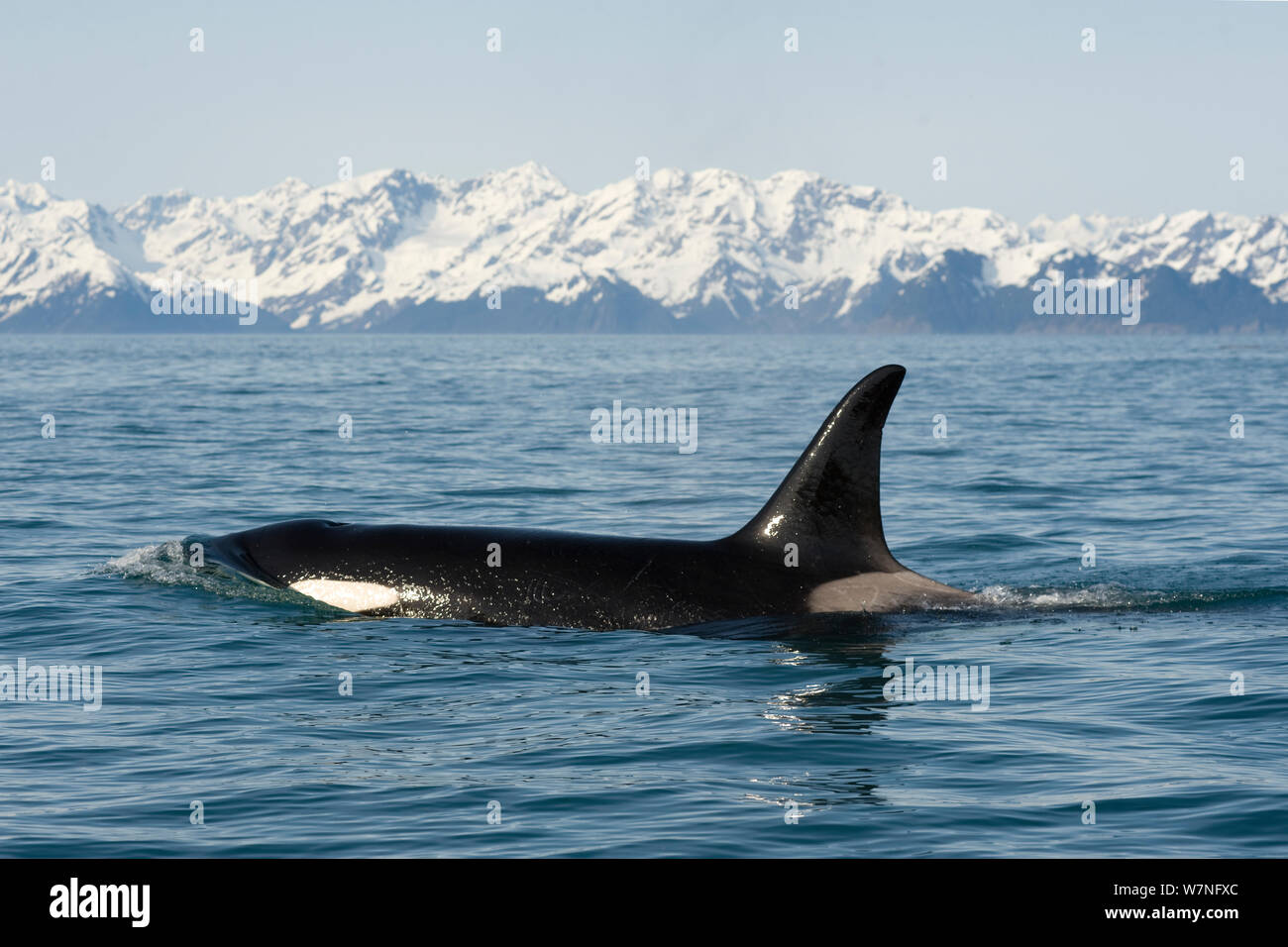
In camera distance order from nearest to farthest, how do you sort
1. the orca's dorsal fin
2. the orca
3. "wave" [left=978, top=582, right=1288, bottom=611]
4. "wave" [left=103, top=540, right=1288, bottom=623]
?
the orca's dorsal fin, the orca, "wave" [left=103, top=540, right=1288, bottom=623], "wave" [left=978, top=582, right=1288, bottom=611]

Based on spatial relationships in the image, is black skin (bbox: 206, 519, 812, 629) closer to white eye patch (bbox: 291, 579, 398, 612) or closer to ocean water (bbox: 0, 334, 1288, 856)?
white eye patch (bbox: 291, 579, 398, 612)

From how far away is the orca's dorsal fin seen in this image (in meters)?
13.2

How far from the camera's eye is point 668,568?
1402 cm

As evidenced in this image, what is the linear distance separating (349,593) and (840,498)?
454 centimetres

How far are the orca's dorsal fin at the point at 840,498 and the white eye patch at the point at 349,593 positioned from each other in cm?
320

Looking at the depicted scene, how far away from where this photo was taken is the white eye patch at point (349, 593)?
14258mm

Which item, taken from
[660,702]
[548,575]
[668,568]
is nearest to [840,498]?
[668,568]

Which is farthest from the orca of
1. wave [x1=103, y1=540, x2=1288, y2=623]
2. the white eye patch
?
wave [x1=103, y1=540, x2=1288, y2=623]

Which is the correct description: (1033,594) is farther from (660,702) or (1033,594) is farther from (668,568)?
(660,702)

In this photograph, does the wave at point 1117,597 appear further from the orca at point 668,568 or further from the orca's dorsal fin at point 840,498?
the orca's dorsal fin at point 840,498

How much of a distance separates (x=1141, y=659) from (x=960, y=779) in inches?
168
